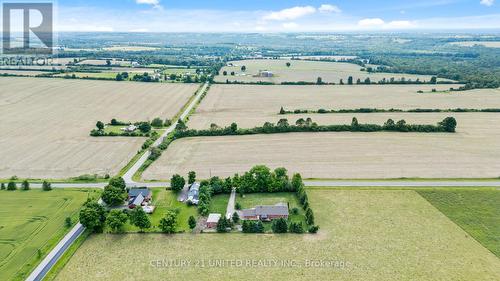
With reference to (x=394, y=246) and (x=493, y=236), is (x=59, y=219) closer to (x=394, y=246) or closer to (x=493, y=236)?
(x=394, y=246)

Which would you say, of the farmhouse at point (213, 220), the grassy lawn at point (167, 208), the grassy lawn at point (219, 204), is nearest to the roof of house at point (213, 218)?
the farmhouse at point (213, 220)

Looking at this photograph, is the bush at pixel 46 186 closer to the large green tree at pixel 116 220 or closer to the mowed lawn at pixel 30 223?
the mowed lawn at pixel 30 223

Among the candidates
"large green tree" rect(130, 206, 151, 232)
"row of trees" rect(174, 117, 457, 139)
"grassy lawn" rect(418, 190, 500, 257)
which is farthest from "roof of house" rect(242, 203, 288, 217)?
"row of trees" rect(174, 117, 457, 139)

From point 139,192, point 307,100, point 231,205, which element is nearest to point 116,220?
point 139,192

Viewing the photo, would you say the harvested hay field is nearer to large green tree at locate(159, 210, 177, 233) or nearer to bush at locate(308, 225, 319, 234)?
large green tree at locate(159, 210, 177, 233)

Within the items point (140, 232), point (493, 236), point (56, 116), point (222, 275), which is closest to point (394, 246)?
point (493, 236)

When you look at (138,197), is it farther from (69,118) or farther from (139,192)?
(69,118)
